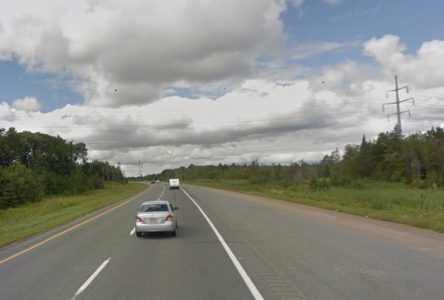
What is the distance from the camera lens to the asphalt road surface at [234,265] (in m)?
8.15

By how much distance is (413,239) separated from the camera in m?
14.5

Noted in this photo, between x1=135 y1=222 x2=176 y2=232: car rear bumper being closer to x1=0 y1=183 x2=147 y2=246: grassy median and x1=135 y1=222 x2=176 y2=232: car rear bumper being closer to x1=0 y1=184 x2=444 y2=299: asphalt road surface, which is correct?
x1=0 y1=184 x2=444 y2=299: asphalt road surface

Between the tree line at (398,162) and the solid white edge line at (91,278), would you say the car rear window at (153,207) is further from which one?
the tree line at (398,162)

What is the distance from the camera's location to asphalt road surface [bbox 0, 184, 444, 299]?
8148mm

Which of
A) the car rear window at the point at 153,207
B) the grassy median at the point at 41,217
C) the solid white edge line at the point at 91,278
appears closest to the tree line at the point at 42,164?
the grassy median at the point at 41,217

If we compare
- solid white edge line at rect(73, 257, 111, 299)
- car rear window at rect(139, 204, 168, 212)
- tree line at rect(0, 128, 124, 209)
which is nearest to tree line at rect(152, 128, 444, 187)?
tree line at rect(0, 128, 124, 209)

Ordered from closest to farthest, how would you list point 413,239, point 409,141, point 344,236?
point 413,239 < point 344,236 < point 409,141

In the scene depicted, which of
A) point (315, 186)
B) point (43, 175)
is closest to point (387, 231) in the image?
point (315, 186)

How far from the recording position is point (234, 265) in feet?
35.5

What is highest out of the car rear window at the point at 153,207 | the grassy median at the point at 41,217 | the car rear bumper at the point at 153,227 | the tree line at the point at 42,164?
the tree line at the point at 42,164

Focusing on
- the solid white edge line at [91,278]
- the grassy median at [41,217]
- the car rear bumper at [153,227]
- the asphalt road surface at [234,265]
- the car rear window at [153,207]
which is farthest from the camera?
the grassy median at [41,217]

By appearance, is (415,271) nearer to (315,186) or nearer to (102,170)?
(315,186)

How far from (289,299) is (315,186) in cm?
5917

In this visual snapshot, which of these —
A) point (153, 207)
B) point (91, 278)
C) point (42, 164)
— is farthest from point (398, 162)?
point (91, 278)
